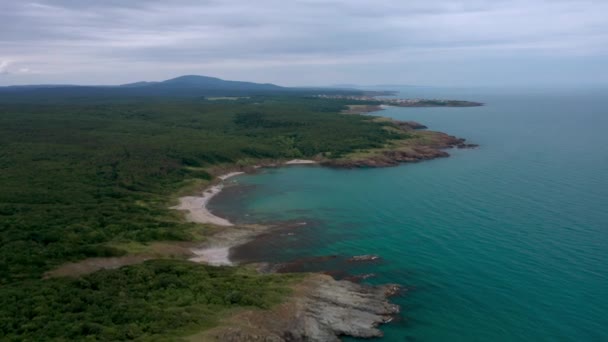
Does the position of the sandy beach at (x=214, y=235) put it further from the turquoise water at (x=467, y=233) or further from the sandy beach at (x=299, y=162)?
the sandy beach at (x=299, y=162)

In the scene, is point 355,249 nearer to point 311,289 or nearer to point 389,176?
point 311,289

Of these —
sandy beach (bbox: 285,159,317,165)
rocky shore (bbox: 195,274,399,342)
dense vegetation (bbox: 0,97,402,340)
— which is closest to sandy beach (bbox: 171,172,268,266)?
dense vegetation (bbox: 0,97,402,340)

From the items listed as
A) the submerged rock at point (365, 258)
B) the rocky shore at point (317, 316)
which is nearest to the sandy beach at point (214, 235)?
the submerged rock at point (365, 258)

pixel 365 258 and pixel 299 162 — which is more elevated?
pixel 299 162

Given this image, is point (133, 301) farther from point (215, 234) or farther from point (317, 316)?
point (215, 234)

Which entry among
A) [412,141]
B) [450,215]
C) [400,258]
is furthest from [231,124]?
[400,258]

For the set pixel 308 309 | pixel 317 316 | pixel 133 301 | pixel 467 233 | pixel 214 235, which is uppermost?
pixel 133 301

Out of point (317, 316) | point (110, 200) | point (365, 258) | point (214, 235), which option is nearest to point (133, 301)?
point (317, 316)
